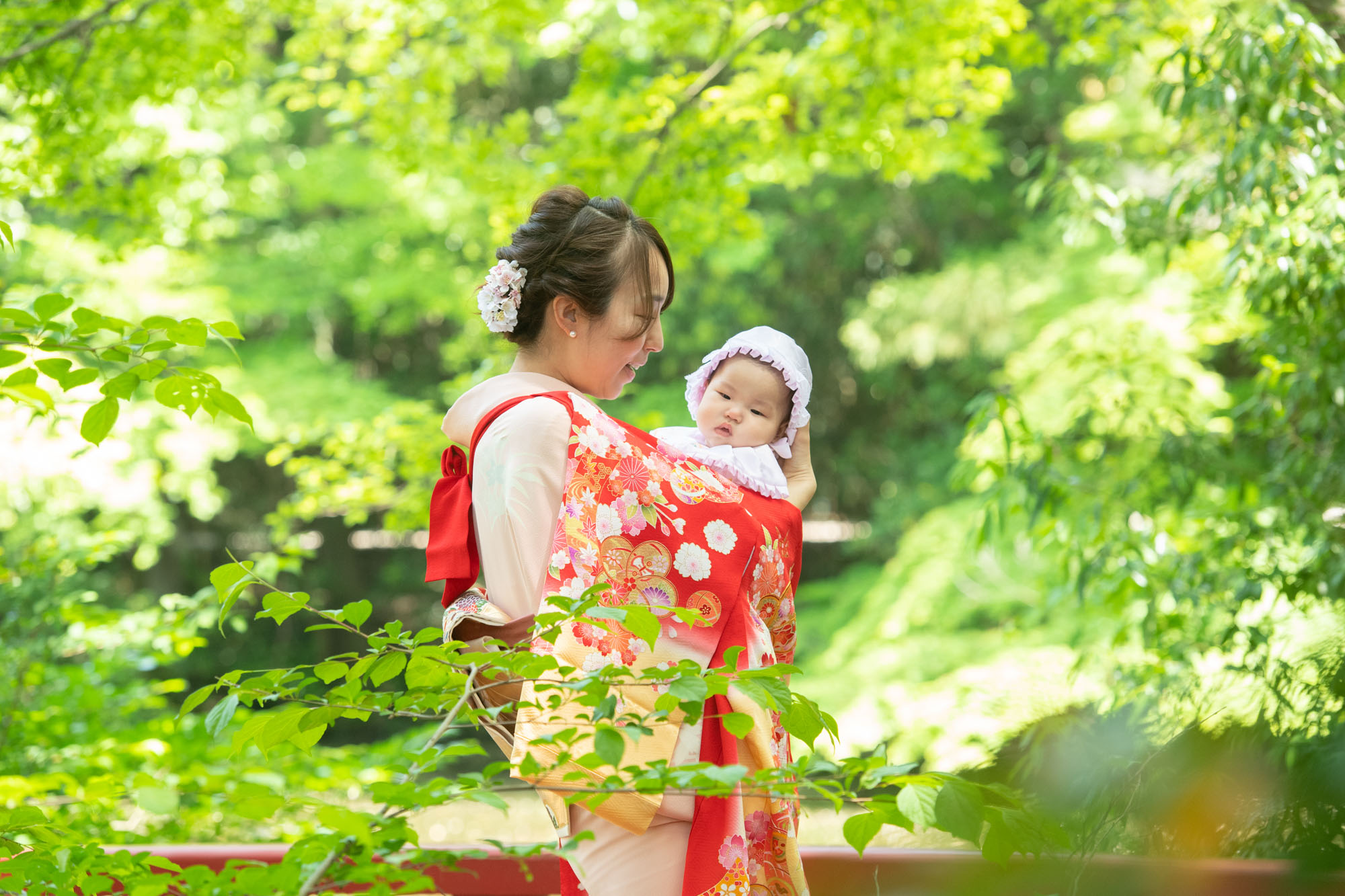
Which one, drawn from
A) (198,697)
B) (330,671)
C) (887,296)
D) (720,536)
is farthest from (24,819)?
(887,296)

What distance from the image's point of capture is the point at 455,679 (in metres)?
0.91

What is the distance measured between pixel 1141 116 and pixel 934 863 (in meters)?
5.92

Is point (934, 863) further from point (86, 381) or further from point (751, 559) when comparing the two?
point (86, 381)

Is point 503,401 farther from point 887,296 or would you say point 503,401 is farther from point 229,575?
point 887,296

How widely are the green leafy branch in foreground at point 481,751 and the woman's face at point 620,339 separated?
41cm

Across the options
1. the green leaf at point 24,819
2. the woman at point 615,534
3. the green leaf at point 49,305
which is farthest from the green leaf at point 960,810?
the green leaf at point 24,819

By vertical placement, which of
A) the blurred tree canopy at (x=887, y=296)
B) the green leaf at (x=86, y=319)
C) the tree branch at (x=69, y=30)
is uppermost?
the tree branch at (x=69, y=30)

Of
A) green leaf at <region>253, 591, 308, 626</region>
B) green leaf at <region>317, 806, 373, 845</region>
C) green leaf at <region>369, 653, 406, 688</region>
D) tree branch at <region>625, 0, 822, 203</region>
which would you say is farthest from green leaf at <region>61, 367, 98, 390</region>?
tree branch at <region>625, 0, 822, 203</region>

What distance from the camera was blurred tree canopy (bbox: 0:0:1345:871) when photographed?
238 centimetres

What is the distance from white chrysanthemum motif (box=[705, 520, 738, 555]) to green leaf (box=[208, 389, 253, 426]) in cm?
51

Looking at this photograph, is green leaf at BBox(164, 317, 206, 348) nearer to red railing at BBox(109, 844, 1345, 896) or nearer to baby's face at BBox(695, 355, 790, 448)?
red railing at BBox(109, 844, 1345, 896)

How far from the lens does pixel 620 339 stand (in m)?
1.28

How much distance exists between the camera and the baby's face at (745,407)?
1.43 m

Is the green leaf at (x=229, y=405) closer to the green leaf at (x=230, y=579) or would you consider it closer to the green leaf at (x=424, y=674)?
the green leaf at (x=230, y=579)
